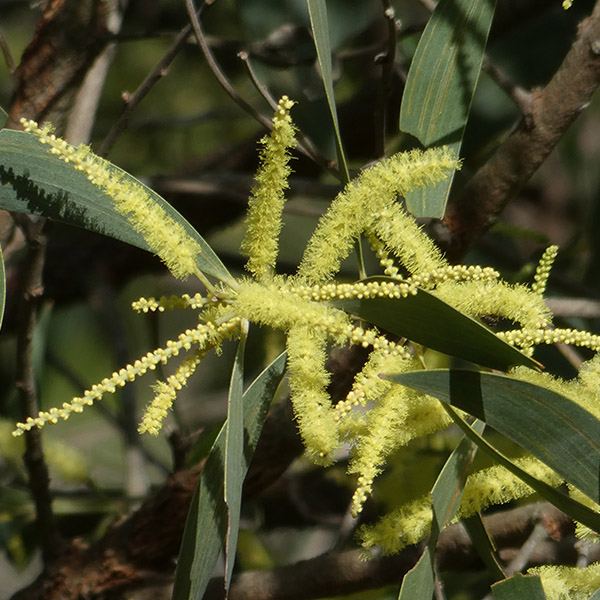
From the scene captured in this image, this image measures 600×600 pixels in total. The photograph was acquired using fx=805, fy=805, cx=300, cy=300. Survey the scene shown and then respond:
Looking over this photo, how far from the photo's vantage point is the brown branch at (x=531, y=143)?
0.92 m

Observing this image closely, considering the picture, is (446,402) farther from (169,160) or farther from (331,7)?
(169,160)

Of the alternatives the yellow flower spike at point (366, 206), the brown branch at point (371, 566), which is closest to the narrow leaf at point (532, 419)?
the yellow flower spike at point (366, 206)

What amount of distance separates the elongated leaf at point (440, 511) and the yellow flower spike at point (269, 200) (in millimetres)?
266

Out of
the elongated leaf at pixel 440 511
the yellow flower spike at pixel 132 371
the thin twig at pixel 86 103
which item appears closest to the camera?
the yellow flower spike at pixel 132 371

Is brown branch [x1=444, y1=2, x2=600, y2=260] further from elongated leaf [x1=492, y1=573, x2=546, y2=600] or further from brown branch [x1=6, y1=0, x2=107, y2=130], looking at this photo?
brown branch [x1=6, y1=0, x2=107, y2=130]

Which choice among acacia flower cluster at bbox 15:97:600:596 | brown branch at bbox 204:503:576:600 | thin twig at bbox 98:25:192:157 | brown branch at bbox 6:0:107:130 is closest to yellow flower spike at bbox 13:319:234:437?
acacia flower cluster at bbox 15:97:600:596

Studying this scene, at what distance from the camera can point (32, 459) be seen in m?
1.17

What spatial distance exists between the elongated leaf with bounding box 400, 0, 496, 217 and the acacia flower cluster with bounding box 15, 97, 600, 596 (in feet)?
0.48

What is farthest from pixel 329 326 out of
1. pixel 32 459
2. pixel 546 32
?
pixel 546 32

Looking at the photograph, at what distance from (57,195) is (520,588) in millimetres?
578

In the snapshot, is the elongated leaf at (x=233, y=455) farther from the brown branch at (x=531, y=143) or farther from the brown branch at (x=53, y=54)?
the brown branch at (x=53, y=54)

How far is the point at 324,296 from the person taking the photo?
2.36 ft

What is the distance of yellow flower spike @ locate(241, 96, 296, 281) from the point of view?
2.32 ft

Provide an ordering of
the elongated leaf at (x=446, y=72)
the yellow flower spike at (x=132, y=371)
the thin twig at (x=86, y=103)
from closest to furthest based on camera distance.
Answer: the yellow flower spike at (x=132, y=371), the elongated leaf at (x=446, y=72), the thin twig at (x=86, y=103)
